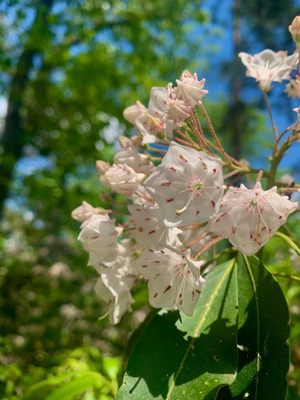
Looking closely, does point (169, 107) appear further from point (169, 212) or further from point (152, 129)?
point (169, 212)

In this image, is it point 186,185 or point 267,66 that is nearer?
point 186,185

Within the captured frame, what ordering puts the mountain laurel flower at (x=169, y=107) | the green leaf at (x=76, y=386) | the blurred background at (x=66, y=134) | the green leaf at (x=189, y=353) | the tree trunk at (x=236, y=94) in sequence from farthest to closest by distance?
the tree trunk at (x=236, y=94) → the blurred background at (x=66, y=134) → the green leaf at (x=76, y=386) → the mountain laurel flower at (x=169, y=107) → the green leaf at (x=189, y=353)

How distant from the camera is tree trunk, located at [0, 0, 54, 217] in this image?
3.74 m

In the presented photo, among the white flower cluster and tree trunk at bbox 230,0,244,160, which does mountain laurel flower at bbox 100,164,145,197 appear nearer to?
the white flower cluster

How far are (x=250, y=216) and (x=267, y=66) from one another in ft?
1.57

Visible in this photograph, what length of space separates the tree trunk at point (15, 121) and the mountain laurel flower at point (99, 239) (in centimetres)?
259

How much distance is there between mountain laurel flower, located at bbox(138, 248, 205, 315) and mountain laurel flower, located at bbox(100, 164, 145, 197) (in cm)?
12

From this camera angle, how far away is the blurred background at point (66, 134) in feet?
9.52

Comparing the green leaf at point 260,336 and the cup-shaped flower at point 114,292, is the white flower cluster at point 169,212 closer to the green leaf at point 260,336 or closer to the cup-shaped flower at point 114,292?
the cup-shaped flower at point 114,292

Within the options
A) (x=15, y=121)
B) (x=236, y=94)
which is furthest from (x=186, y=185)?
(x=236, y=94)

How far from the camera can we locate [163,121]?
2.92 feet

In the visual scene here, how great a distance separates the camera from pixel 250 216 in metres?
0.77

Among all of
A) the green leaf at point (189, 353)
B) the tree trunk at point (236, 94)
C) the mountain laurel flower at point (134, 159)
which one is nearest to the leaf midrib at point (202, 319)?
the green leaf at point (189, 353)

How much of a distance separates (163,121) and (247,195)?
0.22 m
